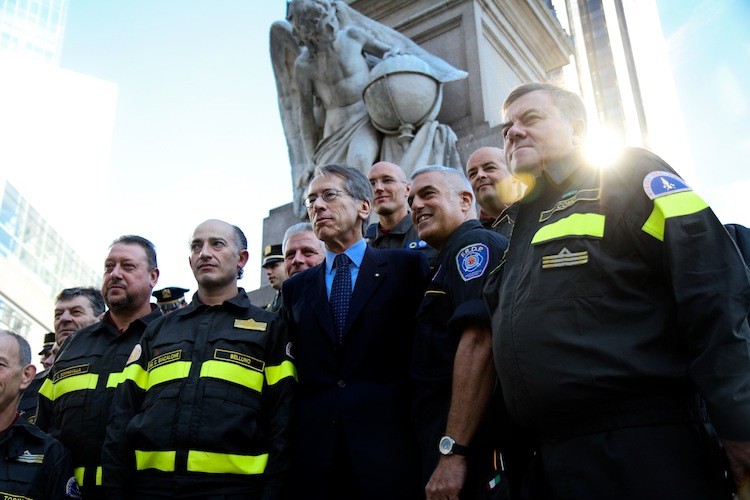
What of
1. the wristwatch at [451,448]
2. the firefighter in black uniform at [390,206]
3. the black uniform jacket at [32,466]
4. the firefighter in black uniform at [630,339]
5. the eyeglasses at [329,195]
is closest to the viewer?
the firefighter in black uniform at [630,339]

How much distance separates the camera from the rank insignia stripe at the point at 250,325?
3121 millimetres

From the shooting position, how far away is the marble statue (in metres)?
6.31

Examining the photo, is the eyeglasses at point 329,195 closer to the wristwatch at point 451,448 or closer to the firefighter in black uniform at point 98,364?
the firefighter in black uniform at point 98,364

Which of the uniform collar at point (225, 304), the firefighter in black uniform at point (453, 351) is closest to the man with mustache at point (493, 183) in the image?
the firefighter in black uniform at point (453, 351)

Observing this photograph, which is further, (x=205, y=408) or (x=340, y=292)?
(x=340, y=292)

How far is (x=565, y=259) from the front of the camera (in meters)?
2.08

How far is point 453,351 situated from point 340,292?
69 centimetres

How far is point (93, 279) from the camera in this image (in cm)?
6153

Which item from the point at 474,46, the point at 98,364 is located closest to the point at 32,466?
the point at 98,364

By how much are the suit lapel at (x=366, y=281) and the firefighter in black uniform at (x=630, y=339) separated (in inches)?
33.7

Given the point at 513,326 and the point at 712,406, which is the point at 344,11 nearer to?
the point at 513,326

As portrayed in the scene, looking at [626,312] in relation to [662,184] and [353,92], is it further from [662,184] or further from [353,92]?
[353,92]

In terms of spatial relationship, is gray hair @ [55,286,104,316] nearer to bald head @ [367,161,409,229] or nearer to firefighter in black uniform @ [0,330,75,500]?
firefighter in black uniform @ [0,330,75,500]

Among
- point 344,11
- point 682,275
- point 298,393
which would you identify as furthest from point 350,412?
point 344,11
